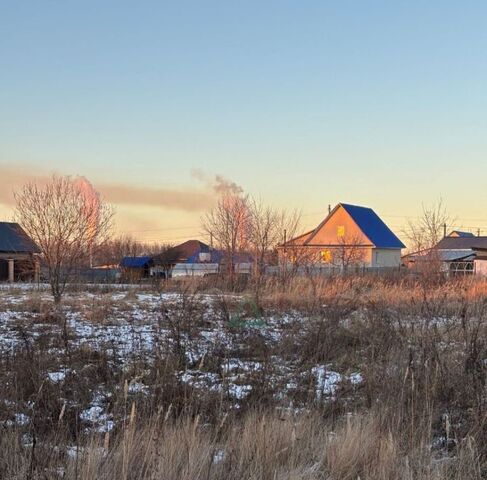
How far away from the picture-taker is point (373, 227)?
49625 millimetres

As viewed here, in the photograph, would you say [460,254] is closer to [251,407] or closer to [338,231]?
[338,231]

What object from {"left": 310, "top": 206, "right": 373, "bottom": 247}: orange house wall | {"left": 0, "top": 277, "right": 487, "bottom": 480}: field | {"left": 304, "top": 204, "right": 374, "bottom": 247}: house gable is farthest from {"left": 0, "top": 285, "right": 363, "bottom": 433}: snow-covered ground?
{"left": 310, "top": 206, "right": 373, "bottom": 247}: orange house wall

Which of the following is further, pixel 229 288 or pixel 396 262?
pixel 396 262

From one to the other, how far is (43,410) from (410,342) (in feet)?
11.9

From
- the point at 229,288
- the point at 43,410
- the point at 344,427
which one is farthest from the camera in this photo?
the point at 229,288

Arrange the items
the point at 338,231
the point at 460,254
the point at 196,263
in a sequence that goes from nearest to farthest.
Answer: the point at 196,263, the point at 460,254, the point at 338,231

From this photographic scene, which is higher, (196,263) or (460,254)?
(460,254)

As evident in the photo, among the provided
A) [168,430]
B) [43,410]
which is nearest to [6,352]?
[43,410]

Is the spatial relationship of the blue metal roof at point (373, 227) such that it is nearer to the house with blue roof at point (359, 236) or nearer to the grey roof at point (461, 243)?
the house with blue roof at point (359, 236)

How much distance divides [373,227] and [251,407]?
4705 centimetres

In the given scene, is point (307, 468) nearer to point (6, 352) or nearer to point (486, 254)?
point (6, 352)

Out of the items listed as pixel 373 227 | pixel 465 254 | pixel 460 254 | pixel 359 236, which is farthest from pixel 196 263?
pixel 465 254

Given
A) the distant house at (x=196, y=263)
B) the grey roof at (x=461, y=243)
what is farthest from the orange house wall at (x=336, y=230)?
the distant house at (x=196, y=263)

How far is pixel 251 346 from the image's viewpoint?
6891mm
